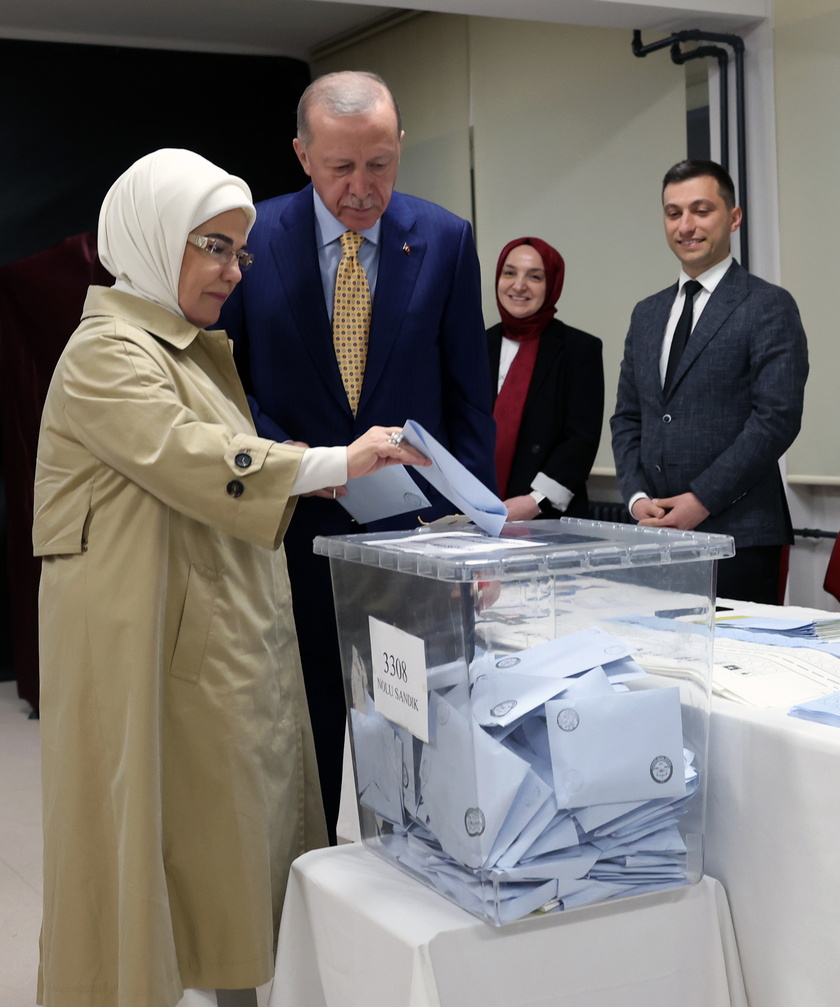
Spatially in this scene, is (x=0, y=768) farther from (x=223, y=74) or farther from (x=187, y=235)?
(x=223, y=74)

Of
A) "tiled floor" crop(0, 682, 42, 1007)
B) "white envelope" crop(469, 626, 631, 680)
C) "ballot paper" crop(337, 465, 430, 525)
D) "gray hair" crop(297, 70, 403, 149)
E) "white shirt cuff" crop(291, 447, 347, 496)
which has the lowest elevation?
"tiled floor" crop(0, 682, 42, 1007)

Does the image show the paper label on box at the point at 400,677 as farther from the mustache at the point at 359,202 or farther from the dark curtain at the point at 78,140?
the dark curtain at the point at 78,140

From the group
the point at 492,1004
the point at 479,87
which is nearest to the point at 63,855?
the point at 492,1004

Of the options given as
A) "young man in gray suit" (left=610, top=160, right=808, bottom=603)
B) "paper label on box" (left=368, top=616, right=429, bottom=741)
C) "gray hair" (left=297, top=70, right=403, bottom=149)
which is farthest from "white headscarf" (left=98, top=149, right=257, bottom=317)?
"young man in gray suit" (left=610, top=160, right=808, bottom=603)

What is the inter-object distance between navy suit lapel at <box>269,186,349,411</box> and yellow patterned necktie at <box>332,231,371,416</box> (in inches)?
0.9

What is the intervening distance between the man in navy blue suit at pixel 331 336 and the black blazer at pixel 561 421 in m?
1.65

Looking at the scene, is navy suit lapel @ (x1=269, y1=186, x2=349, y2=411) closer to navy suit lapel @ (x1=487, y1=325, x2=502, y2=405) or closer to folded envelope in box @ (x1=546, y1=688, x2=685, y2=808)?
folded envelope in box @ (x1=546, y1=688, x2=685, y2=808)

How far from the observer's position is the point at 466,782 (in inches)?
47.9

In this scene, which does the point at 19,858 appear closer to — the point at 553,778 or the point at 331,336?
the point at 331,336

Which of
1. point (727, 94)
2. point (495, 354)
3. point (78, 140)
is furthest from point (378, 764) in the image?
point (78, 140)

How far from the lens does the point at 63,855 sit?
1597 millimetres

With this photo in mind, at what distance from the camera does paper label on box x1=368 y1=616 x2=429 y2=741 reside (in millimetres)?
1253

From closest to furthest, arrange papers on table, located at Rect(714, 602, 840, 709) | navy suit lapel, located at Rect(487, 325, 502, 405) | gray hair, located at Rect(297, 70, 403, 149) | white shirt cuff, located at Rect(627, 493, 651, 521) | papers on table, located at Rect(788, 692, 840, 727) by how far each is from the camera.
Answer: papers on table, located at Rect(788, 692, 840, 727) → papers on table, located at Rect(714, 602, 840, 709) → gray hair, located at Rect(297, 70, 403, 149) → white shirt cuff, located at Rect(627, 493, 651, 521) → navy suit lapel, located at Rect(487, 325, 502, 405)

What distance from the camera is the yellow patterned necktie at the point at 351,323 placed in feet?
6.57
